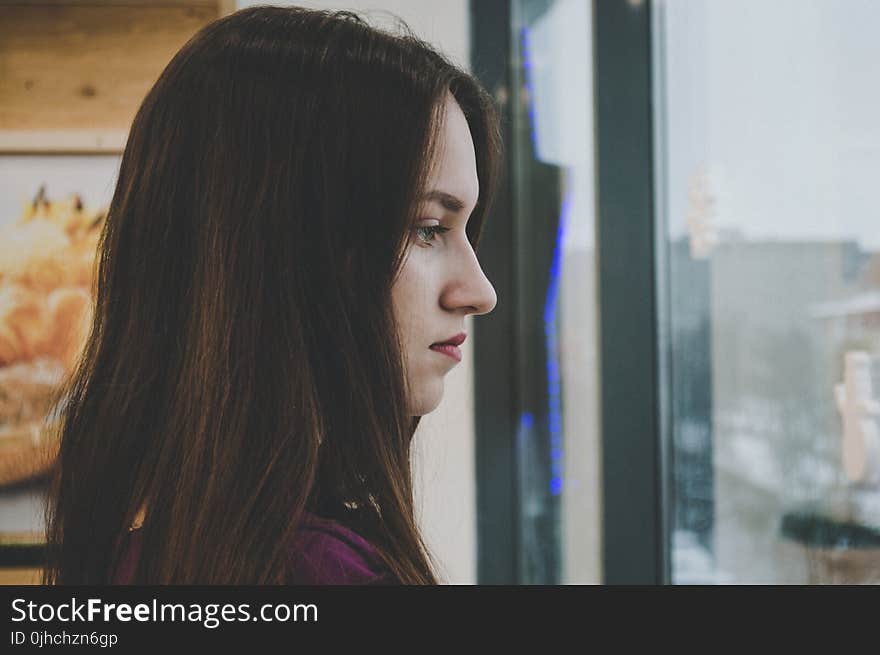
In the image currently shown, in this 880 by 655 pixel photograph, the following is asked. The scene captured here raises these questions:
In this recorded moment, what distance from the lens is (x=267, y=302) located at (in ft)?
1.73

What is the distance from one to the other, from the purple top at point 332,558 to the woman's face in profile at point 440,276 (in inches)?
4.9

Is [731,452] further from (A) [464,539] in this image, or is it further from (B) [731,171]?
(A) [464,539]

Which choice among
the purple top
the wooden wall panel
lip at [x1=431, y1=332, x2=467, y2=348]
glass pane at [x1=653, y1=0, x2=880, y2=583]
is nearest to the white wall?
the wooden wall panel

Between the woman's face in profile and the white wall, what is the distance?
978 millimetres

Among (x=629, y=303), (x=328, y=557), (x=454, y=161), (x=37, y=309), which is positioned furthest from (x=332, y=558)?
(x=37, y=309)

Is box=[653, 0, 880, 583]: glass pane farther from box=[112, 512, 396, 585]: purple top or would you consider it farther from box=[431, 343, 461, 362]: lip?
box=[112, 512, 396, 585]: purple top

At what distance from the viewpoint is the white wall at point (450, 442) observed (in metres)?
1.62

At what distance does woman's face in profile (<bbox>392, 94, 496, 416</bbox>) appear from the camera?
571 millimetres

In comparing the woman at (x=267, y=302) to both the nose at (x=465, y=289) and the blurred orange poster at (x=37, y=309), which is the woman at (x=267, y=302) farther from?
the blurred orange poster at (x=37, y=309)

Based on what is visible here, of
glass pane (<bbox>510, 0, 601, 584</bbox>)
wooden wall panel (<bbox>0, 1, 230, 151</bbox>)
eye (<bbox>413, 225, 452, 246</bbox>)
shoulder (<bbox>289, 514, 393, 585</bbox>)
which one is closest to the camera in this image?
shoulder (<bbox>289, 514, 393, 585</bbox>)

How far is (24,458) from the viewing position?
1709mm

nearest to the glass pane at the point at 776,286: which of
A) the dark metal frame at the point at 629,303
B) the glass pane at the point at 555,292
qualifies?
the dark metal frame at the point at 629,303

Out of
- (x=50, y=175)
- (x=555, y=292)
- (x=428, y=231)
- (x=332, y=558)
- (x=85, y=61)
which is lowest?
(x=332, y=558)

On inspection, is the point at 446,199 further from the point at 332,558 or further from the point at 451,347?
the point at 332,558
